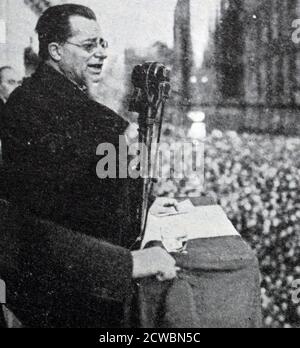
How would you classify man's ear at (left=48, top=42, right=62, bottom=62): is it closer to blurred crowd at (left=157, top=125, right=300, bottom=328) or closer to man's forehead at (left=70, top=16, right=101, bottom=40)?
man's forehead at (left=70, top=16, right=101, bottom=40)

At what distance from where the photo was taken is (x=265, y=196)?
1.91 m

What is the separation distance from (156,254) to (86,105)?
0.62 meters

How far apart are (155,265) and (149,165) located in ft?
1.65

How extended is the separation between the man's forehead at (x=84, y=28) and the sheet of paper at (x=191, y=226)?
69 centimetres

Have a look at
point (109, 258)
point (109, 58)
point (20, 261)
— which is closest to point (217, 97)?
point (109, 58)

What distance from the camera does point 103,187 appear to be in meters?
1.63

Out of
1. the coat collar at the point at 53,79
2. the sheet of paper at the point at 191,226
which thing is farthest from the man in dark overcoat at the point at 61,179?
the sheet of paper at the point at 191,226

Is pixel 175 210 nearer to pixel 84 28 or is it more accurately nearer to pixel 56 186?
pixel 56 186

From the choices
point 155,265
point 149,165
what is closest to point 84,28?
point 149,165

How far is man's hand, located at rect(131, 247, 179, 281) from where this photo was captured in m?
1.33

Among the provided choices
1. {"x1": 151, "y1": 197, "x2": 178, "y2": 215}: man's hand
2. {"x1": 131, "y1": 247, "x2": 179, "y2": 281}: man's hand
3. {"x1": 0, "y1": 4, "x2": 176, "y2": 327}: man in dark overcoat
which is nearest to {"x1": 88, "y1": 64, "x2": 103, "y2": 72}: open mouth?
{"x1": 0, "y1": 4, "x2": 176, "y2": 327}: man in dark overcoat
